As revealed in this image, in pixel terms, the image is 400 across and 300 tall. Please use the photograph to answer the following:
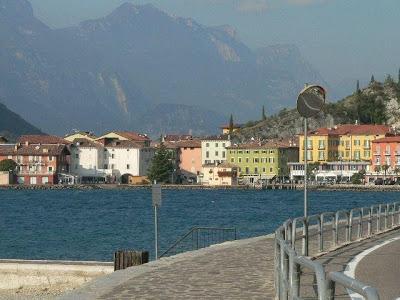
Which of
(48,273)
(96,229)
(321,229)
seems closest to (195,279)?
(321,229)

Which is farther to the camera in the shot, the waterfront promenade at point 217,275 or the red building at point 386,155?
the red building at point 386,155

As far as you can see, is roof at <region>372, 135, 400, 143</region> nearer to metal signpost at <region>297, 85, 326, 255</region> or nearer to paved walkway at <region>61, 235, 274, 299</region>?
paved walkway at <region>61, 235, 274, 299</region>

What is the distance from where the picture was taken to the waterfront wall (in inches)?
893

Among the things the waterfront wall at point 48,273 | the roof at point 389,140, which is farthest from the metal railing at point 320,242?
the roof at point 389,140

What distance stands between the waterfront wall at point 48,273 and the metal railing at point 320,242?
15.3 ft

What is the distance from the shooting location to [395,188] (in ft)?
613

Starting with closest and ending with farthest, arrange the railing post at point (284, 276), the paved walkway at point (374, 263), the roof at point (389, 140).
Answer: the railing post at point (284, 276) < the paved walkway at point (374, 263) < the roof at point (389, 140)

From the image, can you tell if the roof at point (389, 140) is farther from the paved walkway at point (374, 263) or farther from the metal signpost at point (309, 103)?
the metal signpost at point (309, 103)

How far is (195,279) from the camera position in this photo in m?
16.3

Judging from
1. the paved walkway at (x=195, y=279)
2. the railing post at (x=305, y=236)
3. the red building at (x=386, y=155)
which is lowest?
the paved walkway at (x=195, y=279)

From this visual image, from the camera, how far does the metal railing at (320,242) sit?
8.60 metres

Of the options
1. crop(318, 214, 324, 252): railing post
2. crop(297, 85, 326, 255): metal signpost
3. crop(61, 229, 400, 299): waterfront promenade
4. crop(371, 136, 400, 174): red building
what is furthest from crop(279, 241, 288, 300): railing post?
crop(371, 136, 400, 174): red building

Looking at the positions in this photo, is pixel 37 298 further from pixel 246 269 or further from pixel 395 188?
pixel 395 188

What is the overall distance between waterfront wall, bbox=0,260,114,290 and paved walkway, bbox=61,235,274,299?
2872mm
